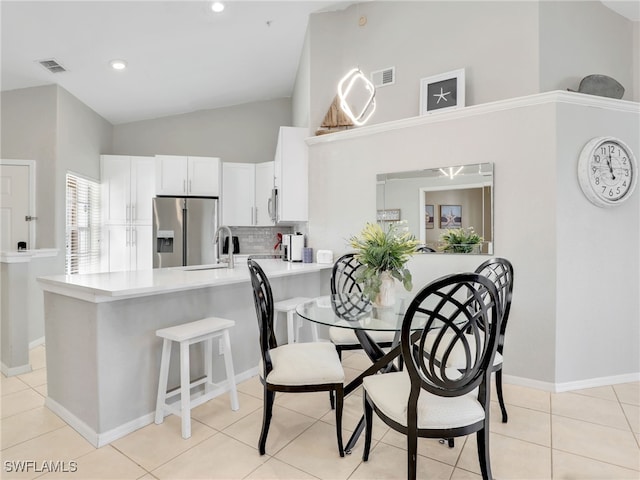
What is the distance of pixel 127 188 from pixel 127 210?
316mm

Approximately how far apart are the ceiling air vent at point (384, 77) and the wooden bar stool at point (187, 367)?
2793mm

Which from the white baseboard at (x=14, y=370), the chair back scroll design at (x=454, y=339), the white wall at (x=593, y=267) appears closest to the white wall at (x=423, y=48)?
the white wall at (x=593, y=267)

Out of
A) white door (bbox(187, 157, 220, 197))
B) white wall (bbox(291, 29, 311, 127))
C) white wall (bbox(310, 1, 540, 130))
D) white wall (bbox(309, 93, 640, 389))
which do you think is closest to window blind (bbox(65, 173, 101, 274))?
white door (bbox(187, 157, 220, 197))

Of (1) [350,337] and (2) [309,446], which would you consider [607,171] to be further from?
(2) [309,446]

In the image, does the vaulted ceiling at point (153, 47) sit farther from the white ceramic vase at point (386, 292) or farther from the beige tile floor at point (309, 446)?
the beige tile floor at point (309, 446)

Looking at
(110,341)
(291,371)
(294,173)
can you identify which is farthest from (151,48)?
(291,371)

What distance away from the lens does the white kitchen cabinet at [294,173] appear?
4016mm

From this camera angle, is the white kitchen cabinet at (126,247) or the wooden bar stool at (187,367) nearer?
the wooden bar stool at (187,367)

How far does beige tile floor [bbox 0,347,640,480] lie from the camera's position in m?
1.80

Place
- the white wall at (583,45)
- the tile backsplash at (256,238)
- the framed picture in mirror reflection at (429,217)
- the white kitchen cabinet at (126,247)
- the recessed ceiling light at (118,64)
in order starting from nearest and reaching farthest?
the white wall at (583,45)
the framed picture in mirror reflection at (429,217)
the recessed ceiling light at (118,64)
the white kitchen cabinet at (126,247)
the tile backsplash at (256,238)

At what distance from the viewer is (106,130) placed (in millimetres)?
5352

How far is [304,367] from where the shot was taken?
1.89 m

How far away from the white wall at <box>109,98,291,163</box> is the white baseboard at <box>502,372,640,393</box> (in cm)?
463

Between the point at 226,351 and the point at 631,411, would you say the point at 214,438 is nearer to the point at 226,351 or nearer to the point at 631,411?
the point at 226,351
